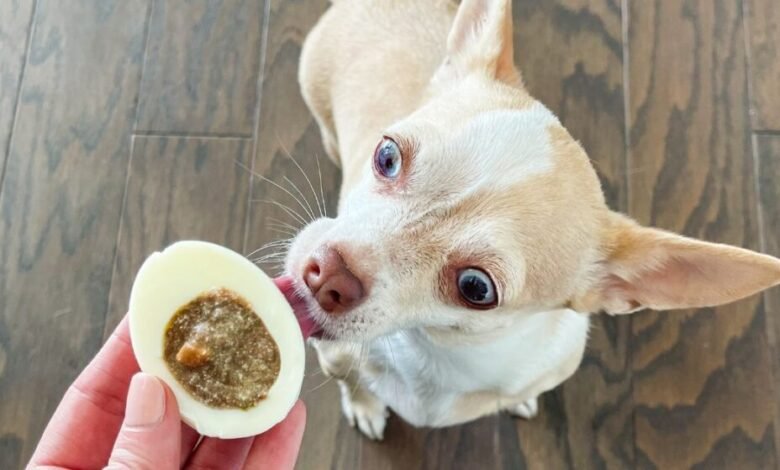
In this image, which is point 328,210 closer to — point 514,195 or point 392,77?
point 392,77

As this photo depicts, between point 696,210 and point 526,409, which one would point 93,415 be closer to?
point 526,409

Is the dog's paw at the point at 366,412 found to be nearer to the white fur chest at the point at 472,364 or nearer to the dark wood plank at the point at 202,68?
the white fur chest at the point at 472,364

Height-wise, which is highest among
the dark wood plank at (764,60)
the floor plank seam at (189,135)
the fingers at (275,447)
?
the dark wood plank at (764,60)

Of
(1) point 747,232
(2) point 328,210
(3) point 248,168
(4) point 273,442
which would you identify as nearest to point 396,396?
(4) point 273,442

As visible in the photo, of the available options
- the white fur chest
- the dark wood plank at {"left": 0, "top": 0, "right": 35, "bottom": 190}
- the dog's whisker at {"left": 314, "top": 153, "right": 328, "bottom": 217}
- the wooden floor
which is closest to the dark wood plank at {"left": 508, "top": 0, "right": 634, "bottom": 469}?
the wooden floor

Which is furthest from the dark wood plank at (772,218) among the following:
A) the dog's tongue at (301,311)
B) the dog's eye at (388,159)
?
the dog's tongue at (301,311)

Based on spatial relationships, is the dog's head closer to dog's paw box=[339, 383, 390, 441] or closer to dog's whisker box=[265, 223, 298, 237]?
dog's paw box=[339, 383, 390, 441]
